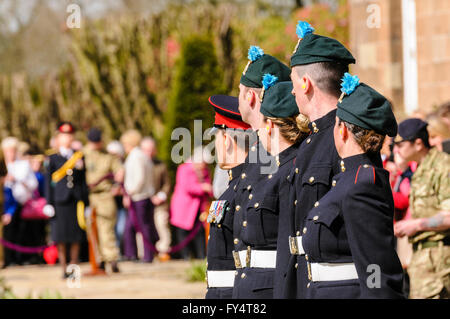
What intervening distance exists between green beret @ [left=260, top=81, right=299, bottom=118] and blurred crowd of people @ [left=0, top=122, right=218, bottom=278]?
7300mm

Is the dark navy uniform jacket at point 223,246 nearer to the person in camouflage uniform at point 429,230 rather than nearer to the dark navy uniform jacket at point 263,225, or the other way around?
the dark navy uniform jacket at point 263,225

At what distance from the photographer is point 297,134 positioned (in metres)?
4.75

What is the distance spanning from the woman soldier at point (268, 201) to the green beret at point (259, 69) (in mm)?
187

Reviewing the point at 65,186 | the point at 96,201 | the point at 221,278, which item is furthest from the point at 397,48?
the point at 221,278

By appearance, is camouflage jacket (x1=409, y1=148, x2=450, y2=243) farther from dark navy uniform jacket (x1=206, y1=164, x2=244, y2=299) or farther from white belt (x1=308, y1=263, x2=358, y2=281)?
white belt (x1=308, y1=263, x2=358, y2=281)

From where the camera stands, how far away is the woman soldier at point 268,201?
4.64 m

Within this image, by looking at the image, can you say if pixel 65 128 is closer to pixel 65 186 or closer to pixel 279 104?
pixel 65 186

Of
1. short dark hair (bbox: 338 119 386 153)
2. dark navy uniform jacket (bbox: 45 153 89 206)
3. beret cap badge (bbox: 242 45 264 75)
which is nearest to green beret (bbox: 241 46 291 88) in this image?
beret cap badge (bbox: 242 45 264 75)

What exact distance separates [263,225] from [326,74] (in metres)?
0.84

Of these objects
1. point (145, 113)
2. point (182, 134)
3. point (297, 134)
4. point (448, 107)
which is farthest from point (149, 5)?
point (297, 134)

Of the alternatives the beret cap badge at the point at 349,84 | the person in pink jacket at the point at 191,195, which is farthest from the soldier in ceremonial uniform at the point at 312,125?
the person in pink jacket at the point at 191,195

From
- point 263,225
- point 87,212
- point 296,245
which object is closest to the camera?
point 296,245

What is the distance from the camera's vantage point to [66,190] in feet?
38.4
